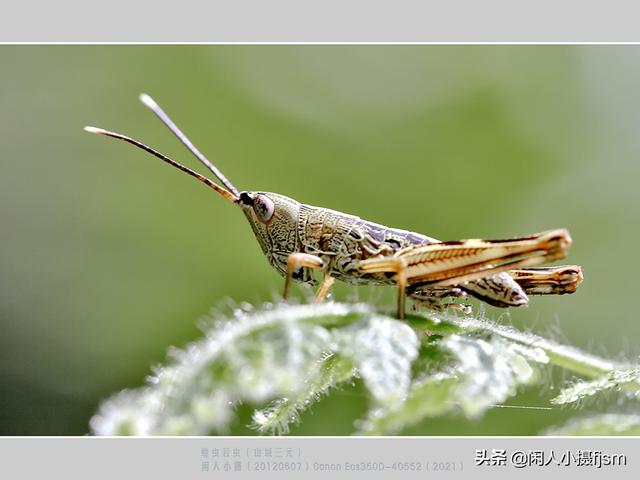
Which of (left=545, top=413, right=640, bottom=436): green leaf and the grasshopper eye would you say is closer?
(left=545, top=413, right=640, bottom=436): green leaf

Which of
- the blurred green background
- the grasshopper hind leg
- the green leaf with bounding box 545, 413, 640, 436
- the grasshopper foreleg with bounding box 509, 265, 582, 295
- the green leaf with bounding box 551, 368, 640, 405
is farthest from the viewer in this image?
the blurred green background

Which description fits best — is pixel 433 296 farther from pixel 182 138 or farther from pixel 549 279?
pixel 182 138

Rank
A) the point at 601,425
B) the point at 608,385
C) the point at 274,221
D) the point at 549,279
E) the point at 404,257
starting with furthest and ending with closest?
1. the point at 274,221
2. the point at 549,279
3. the point at 404,257
4. the point at 608,385
5. the point at 601,425

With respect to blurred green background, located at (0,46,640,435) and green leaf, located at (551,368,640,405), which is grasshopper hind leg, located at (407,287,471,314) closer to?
green leaf, located at (551,368,640,405)

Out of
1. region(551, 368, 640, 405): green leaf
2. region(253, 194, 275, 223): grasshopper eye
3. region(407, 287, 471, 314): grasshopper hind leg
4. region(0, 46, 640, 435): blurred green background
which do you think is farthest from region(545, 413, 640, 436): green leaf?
region(0, 46, 640, 435): blurred green background

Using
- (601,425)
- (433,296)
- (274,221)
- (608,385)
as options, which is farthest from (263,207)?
(601,425)

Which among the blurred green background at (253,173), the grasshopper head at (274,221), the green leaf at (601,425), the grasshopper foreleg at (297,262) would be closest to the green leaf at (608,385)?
Result: the green leaf at (601,425)

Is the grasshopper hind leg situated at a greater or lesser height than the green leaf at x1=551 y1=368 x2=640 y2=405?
greater
